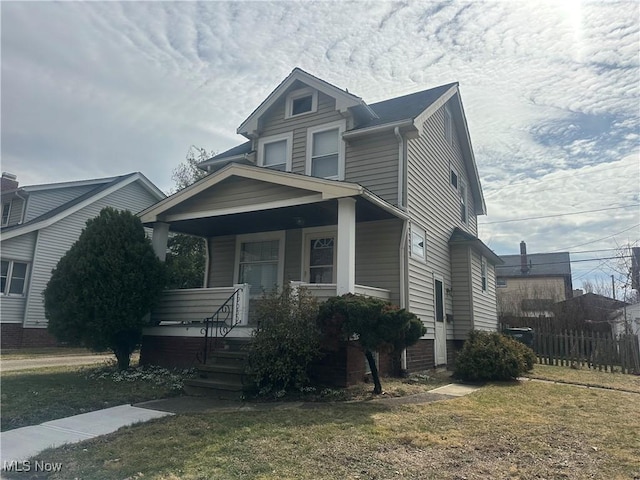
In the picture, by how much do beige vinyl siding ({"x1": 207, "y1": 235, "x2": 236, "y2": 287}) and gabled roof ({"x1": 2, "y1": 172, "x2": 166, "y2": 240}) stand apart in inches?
431

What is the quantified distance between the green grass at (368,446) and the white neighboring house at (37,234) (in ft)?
46.9

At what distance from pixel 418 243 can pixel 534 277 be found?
35444 millimetres

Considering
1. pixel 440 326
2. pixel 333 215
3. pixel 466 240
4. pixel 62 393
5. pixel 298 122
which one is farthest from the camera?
pixel 466 240

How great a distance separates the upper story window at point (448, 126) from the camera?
600 inches

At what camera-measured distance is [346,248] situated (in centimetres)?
884

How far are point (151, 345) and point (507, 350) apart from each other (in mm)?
8820

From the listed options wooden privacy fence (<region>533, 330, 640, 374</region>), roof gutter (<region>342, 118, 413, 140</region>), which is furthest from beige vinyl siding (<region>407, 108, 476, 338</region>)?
wooden privacy fence (<region>533, 330, 640, 374</region>)

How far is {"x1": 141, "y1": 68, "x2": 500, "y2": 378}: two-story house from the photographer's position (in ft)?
32.4

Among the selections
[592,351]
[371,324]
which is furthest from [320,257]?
[592,351]

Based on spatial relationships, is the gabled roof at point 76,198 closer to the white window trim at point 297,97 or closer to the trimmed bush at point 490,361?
the white window trim at point 297,97

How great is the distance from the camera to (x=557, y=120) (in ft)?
51.7

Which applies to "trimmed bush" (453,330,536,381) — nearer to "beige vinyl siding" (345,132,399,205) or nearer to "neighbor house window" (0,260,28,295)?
"beige vinyl siding" (345,132,399,205)

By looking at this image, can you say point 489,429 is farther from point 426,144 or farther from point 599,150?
point 599,150

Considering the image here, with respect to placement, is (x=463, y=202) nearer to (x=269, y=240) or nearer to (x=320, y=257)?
(x=320, y=257)
